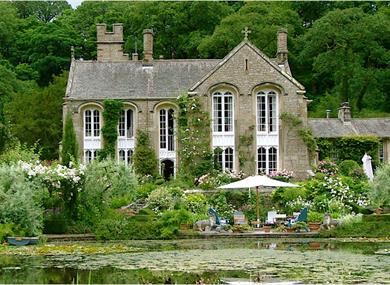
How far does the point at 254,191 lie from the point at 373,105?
2912 cm

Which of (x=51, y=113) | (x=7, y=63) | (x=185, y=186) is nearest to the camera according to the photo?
(x=185, y=186)

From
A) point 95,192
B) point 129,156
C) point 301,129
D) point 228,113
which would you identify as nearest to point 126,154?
point 129,156

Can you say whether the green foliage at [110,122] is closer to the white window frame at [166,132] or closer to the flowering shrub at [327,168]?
the white window frame at [166,132]

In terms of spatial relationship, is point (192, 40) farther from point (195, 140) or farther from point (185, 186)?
point (185, 186)

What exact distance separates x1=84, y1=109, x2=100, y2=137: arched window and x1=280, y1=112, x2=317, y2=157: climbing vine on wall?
32.9 ft

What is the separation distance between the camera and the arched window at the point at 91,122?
4725 centimetres

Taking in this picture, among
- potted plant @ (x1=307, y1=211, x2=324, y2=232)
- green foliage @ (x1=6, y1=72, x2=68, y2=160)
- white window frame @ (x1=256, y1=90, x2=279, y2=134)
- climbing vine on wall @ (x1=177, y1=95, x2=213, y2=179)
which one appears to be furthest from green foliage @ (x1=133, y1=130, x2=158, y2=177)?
green foliage @ (x1=6, y1=72, x2=68, y2=160)

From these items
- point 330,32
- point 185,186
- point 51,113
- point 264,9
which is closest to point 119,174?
point 185,186

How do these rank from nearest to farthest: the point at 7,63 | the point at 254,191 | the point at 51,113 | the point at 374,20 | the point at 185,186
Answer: the point at 254,191 < the point at 185,186 < the point at 51,113 < the point at 374,20 < the point at 7,63

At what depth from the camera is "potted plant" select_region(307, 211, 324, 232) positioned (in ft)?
107

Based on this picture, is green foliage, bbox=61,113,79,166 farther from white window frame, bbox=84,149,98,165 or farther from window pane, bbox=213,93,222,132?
window pane, bbox=213,93,222,132

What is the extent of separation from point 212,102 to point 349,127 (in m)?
9.37

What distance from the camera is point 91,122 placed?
4722cm

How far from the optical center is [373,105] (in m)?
65.2
